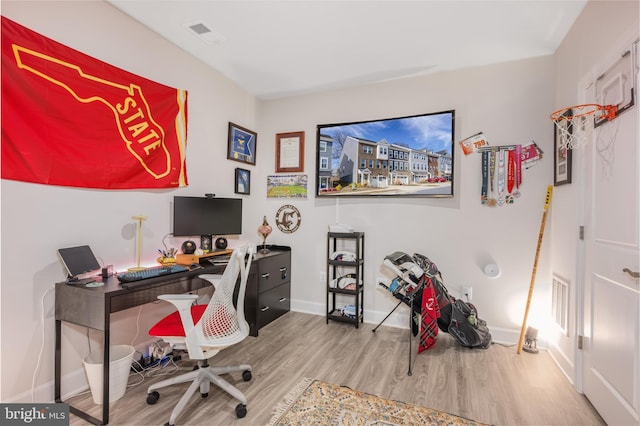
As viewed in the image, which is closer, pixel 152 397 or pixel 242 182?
pixel 152 397

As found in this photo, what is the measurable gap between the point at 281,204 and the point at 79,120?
219 centimetres

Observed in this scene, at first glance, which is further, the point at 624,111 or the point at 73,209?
the point at 73,209

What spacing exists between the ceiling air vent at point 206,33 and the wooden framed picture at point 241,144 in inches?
36.5

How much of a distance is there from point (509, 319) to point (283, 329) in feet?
7.37

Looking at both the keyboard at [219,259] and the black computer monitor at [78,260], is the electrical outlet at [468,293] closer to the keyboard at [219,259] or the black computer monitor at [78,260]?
the keyboard at [219,259]

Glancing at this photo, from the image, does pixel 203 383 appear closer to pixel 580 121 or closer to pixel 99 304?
pixel 99 304

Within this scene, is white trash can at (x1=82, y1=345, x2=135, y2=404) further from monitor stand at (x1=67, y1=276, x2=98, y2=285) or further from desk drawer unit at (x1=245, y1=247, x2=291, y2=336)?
desk drawer unit at (x1=245, y1=247, x2=291, y2=336)

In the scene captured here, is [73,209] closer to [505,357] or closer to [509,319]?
[505,357]

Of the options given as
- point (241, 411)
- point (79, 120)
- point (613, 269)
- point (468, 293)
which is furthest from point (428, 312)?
point (79, 120)

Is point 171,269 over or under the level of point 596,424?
over

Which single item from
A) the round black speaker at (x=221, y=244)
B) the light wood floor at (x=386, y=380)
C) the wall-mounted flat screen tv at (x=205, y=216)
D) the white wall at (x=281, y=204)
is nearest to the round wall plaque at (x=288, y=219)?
the white wall at (x=281, y=204)

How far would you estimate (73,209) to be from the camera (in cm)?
197

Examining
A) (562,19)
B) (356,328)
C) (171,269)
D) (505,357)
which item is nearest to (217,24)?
(171,269)

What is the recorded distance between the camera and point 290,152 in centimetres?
374
